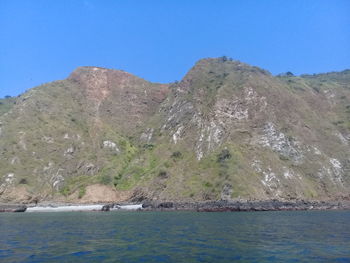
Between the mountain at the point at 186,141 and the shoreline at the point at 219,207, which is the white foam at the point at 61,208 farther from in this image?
the mountain at the point at 186,141

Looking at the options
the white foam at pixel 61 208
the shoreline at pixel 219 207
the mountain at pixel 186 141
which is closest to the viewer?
the shoreline at pixel 219 207

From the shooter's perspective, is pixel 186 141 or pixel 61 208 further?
pixel 186 141

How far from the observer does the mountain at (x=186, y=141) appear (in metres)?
103

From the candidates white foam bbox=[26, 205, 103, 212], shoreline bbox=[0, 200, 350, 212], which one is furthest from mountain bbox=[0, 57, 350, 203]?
white foam bbox=[26, 205, 103, 212]

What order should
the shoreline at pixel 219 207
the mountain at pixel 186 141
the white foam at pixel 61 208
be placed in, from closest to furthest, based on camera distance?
1. the shoreline at pixel 219 207
2. the white foam at pixel 61 208
3. the mountain at pixel 186 141

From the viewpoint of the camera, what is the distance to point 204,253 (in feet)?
78.0

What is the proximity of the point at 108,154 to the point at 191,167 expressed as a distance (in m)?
37.5

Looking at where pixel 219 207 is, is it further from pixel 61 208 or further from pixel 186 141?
pixel 186 141

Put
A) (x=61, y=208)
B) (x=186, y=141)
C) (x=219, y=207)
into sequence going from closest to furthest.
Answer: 1. (x=219, y=207)
2. (x=61, y=208)
3. (x=186, y=141)

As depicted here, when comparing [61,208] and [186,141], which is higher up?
[186,141]

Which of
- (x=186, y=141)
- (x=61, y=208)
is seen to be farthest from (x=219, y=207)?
(x=186, y=141)

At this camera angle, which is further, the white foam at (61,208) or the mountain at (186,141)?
the mountain at (186,141)

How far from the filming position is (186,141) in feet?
404

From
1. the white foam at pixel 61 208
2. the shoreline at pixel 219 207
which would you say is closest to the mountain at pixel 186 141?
the shoreline at pixel 219 207
